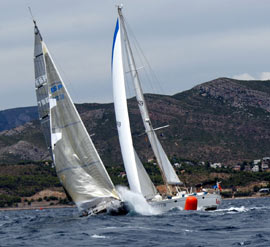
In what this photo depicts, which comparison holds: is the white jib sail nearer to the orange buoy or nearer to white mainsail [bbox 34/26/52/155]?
the orange buoy

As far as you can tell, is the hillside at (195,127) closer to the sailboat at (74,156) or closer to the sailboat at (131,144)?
the sailboat at (131,144)

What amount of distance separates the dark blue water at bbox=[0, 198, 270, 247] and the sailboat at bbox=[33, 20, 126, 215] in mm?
1310

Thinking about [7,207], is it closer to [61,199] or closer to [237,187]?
[61,199]

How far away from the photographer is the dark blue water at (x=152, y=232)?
31516 mm

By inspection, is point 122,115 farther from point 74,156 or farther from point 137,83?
point 74,156

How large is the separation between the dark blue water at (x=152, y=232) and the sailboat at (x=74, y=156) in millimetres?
1310

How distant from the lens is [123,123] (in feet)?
158

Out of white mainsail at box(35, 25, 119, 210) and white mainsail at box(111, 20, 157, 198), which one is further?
white mainsail at box(111, 20, 157, 198)

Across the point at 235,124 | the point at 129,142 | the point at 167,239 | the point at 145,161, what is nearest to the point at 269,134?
the point at 235,124

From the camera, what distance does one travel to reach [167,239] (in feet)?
106

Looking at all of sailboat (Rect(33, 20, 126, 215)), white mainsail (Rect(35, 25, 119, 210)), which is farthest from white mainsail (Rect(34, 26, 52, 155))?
white mainsail (Rect(35, 25, 119, 210))

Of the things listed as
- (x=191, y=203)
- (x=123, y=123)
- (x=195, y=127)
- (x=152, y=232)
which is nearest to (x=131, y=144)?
(x=123, y=123)

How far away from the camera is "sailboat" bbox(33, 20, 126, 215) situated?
4406 centimetres

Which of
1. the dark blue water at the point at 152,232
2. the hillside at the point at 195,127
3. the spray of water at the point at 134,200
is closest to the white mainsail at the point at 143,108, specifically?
the spray of water at the point at 134,200
